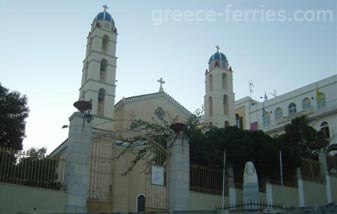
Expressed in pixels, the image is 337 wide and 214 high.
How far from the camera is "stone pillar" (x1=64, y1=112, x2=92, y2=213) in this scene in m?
14.1

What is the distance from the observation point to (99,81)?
3175 cm

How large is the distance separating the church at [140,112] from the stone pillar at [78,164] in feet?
1.17

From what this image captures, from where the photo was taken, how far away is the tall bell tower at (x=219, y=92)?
37156mm

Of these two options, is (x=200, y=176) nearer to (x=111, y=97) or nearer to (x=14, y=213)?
(x=14, y=213)

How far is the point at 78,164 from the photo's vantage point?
14469 mm

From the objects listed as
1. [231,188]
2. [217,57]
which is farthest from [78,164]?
[217,57]

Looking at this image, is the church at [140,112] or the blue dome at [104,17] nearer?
the church at [140,112]

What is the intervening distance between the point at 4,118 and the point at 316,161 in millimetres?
15740

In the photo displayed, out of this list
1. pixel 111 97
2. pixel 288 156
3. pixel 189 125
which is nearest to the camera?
pixel 288 156

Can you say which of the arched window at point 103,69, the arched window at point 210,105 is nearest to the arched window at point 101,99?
the arched window at point 103,69

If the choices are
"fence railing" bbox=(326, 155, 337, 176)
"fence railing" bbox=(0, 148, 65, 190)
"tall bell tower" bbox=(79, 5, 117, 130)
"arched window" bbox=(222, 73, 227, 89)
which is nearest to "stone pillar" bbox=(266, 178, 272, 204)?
"fence railing" bbox=(326, 155, 337, 176)

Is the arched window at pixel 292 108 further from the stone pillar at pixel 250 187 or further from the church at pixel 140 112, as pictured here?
the stone pillar at pixel 250 187

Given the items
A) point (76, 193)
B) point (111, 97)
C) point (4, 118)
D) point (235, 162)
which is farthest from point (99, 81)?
point (76, 193)

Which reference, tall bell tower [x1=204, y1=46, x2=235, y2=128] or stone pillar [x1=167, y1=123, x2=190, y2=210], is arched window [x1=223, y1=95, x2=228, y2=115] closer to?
tall bell tower [x1=204, y1=46, x2=235, y2=128]
